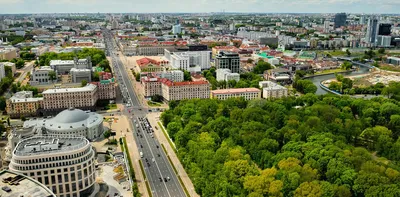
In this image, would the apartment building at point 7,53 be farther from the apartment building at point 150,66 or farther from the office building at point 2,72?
the apartment building at point 150,66

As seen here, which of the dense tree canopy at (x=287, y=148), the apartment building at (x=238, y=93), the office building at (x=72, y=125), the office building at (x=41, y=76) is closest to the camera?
the dense tree canopy at (x=287, y=148)

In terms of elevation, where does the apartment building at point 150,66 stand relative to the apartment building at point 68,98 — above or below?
above

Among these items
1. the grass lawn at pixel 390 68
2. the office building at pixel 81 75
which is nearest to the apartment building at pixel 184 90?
the office building at pixel 81 75

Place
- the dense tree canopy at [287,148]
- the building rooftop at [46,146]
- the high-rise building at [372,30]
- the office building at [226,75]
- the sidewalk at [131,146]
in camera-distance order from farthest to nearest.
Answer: the high-rise building at [372,30], the office building at [226,75], the sidewalk at [131,146], the dense tree canopy at [287,148], the building rooftop at [46,146]

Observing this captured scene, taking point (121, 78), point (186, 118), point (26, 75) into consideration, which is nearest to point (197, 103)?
point (186, 118)

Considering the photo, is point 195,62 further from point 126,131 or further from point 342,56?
point 342,56

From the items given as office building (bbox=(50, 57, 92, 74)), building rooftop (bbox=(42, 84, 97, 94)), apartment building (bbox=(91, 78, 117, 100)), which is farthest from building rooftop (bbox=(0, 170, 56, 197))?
office building (bbox=(50, 57, 92, 74))

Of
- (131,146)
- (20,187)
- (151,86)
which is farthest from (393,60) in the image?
Answer: (20,187)

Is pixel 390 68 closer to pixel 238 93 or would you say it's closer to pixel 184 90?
pixel 238 93
